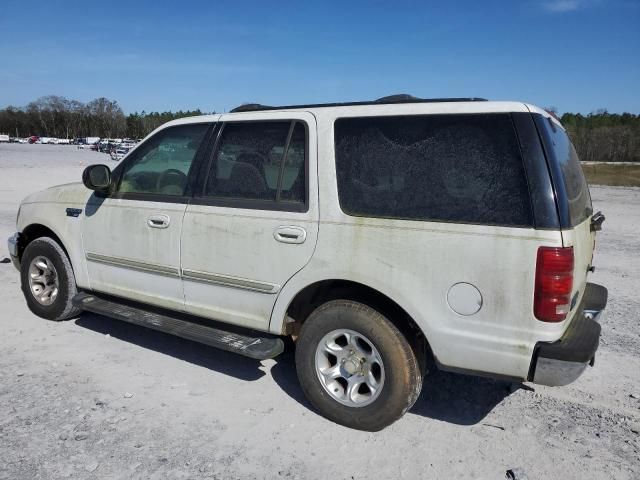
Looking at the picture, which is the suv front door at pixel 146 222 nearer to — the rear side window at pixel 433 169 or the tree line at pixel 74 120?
the rear side window at pixel 433 169

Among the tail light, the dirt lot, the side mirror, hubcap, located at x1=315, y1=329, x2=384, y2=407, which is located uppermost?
the side mirror

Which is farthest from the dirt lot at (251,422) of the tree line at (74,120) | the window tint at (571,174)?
the tree line at (74,120)

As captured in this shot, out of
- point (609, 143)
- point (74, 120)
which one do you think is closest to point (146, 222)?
point (609, 143)

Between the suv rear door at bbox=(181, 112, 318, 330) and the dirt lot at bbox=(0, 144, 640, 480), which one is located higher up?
the suv rear door at bbox=(181, 112, 318, 330)

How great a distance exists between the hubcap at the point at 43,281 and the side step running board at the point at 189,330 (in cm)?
56

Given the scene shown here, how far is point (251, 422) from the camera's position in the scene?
11.6 feet

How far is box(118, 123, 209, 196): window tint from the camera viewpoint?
14.0 ft

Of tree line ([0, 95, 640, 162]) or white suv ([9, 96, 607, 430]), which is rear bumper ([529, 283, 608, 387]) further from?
tree line ([0, 95, 640, 162])

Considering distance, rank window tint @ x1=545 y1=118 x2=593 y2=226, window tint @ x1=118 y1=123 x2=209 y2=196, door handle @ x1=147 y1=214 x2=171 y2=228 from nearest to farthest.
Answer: window tint @ x1=545 y1=118 x2=593 y2=226
door handle @ x1=147 y1=214 x2=171 y2=228
window tint @ x1=118 y1=123 x2=209 y2=196

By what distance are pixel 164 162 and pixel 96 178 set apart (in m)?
0.58

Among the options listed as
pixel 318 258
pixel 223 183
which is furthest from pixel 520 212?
pixel 223 183

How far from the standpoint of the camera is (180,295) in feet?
13.8

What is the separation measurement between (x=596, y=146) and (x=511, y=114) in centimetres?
9896

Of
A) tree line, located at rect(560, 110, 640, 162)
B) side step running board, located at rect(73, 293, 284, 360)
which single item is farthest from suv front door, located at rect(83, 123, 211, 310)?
tree line, located at rect(560, 110, 640, 162)
